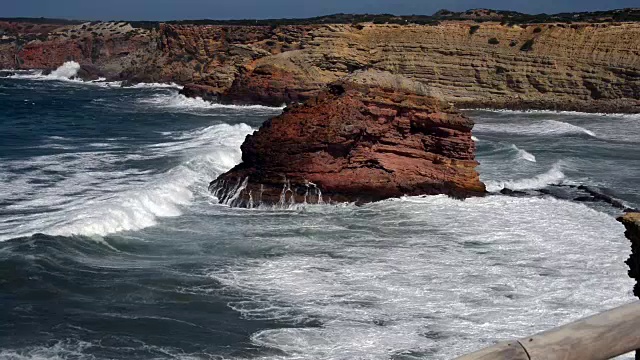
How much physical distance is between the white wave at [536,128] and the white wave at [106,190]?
15.6m

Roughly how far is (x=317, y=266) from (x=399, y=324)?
3116mm

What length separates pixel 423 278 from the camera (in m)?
13.1

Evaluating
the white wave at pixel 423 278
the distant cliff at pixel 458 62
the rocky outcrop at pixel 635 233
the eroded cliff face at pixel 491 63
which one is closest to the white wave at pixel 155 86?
the distant cliff at pixel 458 62

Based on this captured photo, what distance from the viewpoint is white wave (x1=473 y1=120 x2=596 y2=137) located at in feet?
125

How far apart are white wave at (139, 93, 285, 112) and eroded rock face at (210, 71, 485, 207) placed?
3011 cm

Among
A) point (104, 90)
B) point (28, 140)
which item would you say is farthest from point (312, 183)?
point (104, 90)

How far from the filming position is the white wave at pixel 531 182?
73.0ft

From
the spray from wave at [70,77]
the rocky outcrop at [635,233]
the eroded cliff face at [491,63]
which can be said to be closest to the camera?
the rocky outcrop at [635,233]

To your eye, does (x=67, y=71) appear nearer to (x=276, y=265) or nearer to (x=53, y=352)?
(x=276, y=265)

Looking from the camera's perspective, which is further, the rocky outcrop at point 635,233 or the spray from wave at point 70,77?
the spray from wave at point 70,77

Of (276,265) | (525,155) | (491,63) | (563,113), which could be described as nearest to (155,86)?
(491,63)

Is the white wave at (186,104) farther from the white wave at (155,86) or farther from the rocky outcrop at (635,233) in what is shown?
the rocky outcrop at (635,233)

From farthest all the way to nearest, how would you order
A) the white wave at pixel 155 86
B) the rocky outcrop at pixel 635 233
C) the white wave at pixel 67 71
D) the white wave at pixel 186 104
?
the white wave at pixel 67 71, the white wave at pixel 155 86, the white wave at pixel 186 104, the rocky outcrop at pixel 635 233

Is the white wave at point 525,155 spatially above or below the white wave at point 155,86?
above
